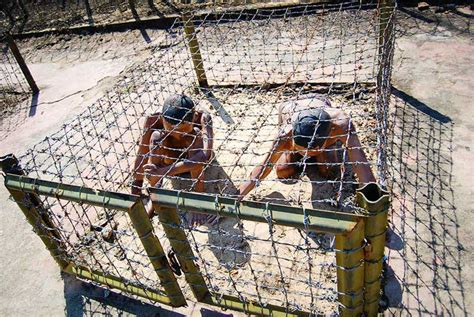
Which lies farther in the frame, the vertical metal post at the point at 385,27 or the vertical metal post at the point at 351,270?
the vertical metal post at the point at 385,27

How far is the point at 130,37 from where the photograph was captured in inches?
278

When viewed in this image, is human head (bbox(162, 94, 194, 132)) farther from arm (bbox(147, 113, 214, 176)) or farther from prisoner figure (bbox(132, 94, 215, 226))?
arm (bbox(147, 113, 214, 176))

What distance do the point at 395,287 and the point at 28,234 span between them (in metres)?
3.08

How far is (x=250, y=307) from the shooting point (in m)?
2.37

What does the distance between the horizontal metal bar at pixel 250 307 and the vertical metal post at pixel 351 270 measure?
31 cm

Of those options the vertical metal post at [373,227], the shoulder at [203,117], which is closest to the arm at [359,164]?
the vertical metal post at [373,227]

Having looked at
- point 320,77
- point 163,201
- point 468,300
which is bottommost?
point 468,300

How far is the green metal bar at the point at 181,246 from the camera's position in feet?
6.82

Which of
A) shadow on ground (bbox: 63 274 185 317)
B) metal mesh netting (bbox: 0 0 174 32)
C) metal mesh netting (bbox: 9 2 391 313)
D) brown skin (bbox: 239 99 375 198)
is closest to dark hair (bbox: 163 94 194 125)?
metal mesh netting (bbox: 9 2 391 313)

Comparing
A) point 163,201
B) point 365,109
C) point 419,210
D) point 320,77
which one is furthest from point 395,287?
point 320,77

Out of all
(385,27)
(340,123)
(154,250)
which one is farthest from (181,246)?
(385,27)

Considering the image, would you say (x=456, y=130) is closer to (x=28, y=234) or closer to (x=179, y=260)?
(x=179, y=260)

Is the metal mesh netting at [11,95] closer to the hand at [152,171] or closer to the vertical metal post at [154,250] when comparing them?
the hand at [152,171]

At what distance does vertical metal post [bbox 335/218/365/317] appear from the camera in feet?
5.54
